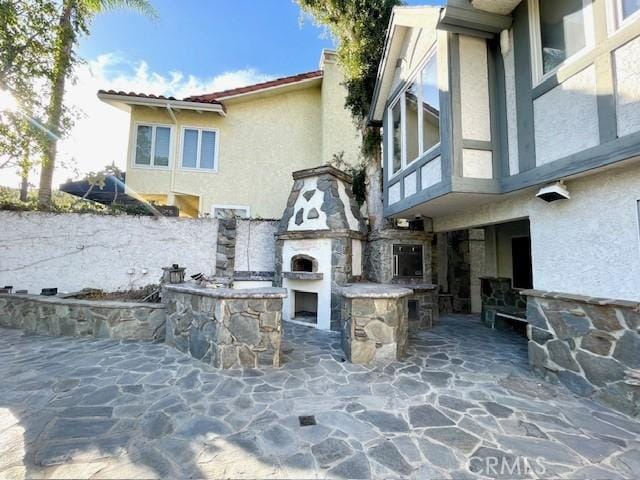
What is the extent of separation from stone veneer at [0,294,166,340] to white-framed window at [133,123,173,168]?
21.0 ft

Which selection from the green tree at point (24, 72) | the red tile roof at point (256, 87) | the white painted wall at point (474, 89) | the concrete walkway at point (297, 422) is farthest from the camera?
the red tile roof at point (256, 87)

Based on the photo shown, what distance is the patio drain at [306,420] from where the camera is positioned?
299cm

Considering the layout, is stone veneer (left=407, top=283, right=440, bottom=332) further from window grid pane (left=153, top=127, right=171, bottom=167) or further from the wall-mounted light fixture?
window grid pane (left=153, top=127, right=171, bottom=167)

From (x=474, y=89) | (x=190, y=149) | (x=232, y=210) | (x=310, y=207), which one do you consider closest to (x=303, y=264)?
(x=310, y=207)

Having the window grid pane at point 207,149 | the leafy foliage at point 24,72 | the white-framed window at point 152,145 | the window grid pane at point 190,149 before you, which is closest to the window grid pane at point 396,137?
the window grid pane at point 207,149

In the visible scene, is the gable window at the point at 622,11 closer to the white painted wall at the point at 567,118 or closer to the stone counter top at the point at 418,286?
the white painted wall at the point at 567,118

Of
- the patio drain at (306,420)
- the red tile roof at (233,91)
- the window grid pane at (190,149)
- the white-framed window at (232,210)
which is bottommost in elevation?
the patio drain at (306,420)

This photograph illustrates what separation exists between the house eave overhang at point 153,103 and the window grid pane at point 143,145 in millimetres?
903

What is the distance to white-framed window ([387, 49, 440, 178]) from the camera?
17.3ft

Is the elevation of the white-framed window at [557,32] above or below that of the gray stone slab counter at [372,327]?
above

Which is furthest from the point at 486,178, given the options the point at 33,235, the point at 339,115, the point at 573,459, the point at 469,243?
the point at 33,235

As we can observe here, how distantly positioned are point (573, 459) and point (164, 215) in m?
9.99

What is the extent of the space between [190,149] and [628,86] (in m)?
12.1

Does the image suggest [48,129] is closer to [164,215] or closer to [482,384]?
[164,215]
